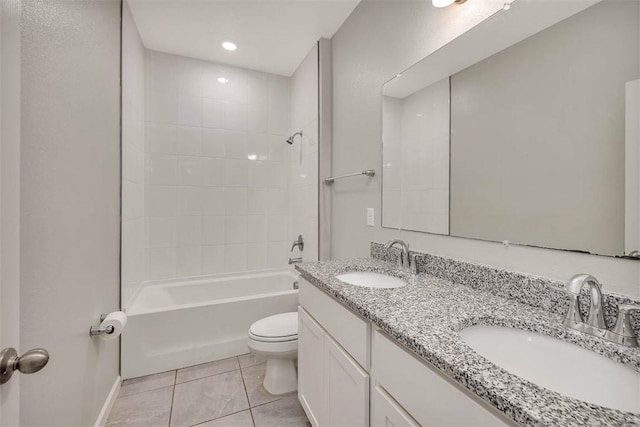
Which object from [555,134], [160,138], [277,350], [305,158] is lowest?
[277,350]

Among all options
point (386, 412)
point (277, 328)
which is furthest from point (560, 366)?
point (277, 328)

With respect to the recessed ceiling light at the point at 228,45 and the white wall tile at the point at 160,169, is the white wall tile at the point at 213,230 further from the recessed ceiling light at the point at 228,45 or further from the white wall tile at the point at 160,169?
the recessed ceiling light at the point at 228,45

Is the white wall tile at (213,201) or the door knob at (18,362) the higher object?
the white wall tile at (213,201)

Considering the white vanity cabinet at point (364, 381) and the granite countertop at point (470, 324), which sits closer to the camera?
the granite countertop at point (470, 324)

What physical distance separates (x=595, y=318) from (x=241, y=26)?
255cm

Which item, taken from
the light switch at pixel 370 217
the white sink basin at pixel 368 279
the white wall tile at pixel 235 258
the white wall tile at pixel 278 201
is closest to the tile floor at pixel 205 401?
the white sink basin at pixel 368 279

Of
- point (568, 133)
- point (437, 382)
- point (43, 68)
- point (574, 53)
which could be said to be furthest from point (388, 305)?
point (43, 68)

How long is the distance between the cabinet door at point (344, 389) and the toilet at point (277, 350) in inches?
22.8

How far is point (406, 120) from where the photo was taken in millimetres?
1505

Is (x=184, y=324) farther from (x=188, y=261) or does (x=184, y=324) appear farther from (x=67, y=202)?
(x=67, y=202)

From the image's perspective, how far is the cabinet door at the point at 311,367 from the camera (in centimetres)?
123

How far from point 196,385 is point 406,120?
2120 mm

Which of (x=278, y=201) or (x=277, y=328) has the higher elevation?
(x=278, y=201)

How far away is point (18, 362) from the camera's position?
0.50 meters
